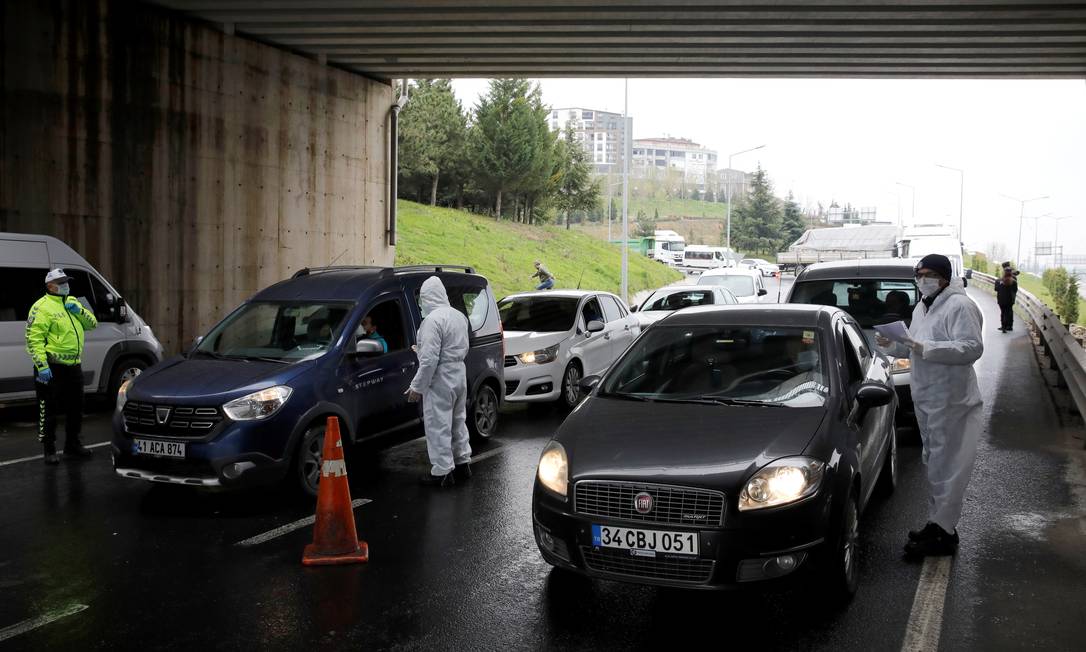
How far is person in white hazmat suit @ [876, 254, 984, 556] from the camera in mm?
5723

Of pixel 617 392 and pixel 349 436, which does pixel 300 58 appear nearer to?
pixel 349 436

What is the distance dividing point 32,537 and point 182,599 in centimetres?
197

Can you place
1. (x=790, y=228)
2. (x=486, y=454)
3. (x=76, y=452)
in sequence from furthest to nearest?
(x=790, y=228) < (x=486, y=454) < (x=76, y=452)

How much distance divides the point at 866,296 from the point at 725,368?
5.68m

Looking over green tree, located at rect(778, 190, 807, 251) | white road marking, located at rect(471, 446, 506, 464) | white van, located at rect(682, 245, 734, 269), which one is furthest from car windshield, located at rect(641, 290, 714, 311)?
green tree, located at rect(778, 190, 807, 251)

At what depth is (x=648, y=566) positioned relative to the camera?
457cm

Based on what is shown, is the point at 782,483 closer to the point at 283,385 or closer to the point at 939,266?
the point at 939,266

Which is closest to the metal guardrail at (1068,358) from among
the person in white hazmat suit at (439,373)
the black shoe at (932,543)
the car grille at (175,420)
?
the black shoe at (932,543)

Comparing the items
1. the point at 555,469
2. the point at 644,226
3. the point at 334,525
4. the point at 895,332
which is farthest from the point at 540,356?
the point at 644,226

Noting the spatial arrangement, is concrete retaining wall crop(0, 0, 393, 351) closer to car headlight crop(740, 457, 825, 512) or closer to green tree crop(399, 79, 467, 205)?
car headlight crop(740, 457, 825, 512)

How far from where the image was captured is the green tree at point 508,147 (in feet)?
195

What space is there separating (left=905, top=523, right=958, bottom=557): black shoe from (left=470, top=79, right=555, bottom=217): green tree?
2153 inches

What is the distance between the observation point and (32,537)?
641cm

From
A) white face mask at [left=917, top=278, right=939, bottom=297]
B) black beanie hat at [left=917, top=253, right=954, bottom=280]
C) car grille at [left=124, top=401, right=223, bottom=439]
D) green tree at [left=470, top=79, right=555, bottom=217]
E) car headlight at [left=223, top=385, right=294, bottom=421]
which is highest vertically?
green tree at [left=470, top=79, right=555, bottom=217]
